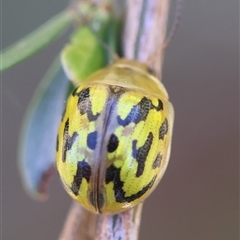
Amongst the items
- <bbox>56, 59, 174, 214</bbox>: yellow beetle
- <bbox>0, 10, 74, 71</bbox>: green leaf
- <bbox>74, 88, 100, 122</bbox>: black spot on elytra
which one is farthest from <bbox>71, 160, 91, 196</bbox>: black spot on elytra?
<bbox>0, 10, 74, 71</bbox>: green leaf

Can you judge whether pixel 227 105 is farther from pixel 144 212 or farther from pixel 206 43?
pixel 144 212

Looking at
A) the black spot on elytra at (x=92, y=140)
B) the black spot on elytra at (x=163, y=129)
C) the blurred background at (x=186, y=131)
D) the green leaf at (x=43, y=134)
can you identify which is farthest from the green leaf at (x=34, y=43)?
the blurred background at (x=186, y=131)

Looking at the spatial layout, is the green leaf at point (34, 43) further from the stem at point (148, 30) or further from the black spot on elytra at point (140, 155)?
the black spot on elytra at point (140, 155)

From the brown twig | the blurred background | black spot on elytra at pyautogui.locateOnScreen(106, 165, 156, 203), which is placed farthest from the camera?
the blurred background

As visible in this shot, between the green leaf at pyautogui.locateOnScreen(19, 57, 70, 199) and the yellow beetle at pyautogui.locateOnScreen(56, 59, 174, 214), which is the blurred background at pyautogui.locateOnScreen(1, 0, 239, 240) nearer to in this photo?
the green leaf at pyautogui.locateOnScreen(19, 57, 70, 199)

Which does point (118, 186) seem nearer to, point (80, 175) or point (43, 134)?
point (80, 175)

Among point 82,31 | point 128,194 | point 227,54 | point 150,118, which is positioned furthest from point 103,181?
point 227,54

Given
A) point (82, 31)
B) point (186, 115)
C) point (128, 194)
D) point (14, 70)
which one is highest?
point (14, 70)
